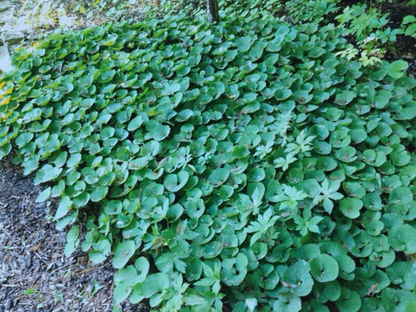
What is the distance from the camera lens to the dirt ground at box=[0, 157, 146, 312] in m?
1.57

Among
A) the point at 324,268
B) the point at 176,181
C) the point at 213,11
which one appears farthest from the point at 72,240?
the point at 213,11

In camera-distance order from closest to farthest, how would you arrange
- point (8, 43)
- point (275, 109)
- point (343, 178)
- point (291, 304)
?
point (291, 304)
point (343, 178)
point (275, 109)
point (8, 43)

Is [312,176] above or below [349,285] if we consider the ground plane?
above

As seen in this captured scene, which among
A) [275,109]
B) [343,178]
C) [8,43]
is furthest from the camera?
[8,43]

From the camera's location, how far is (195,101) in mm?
2229

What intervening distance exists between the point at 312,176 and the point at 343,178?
15 centimetres

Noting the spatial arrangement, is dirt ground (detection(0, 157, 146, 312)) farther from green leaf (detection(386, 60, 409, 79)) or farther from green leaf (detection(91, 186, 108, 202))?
green leaf (detection(386, 60, 409, 79))

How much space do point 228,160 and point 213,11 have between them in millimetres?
Answer: 1746

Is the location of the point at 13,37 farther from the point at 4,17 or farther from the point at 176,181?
the point at 176,181

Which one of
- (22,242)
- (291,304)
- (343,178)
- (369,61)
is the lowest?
(22,242)

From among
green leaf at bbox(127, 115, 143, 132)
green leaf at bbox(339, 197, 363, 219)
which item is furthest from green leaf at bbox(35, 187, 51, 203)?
green leaf at bbox(339, 197, 363, 219)

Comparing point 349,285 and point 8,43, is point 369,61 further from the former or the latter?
point 8,43

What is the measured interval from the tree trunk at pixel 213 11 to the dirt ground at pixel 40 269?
2.06 m

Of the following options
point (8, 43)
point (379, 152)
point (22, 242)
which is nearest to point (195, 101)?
point (379, 152)
